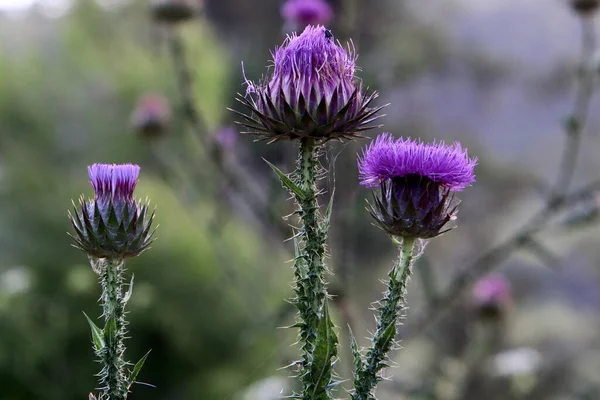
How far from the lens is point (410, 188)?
121 cm

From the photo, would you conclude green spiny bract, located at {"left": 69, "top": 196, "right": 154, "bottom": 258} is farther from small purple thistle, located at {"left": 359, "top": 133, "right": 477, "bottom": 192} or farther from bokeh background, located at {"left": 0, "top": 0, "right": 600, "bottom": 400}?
bokeh background, located at {"left": 0, "top": 0, "right": 600, "bottom": 400}

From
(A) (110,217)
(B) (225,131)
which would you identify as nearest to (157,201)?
(B) (225,131)

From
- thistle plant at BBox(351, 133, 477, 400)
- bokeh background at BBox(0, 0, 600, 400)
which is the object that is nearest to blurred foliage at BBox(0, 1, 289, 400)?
bokeh background at BBox(0, 0, 600, 400)

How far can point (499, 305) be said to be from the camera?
125 inches

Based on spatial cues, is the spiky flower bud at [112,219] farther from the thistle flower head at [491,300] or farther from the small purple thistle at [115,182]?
the thistle flower head at [491,300]

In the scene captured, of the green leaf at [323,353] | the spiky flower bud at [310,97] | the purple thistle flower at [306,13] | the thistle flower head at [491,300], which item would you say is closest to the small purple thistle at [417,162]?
the spiky flower bud at [310,97]

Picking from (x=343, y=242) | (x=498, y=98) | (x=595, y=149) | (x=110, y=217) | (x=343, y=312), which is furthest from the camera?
(x=498, y=98)

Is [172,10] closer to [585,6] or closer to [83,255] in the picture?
[585,6]

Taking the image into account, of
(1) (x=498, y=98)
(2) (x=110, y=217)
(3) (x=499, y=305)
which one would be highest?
(1) (x=498, y=98)

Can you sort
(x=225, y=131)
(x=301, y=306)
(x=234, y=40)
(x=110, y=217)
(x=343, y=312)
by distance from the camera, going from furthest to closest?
(x=234, y=40)
(x=225, y=131)
(x=343, y=312)
(x=110, y=217)
(x=301, y=306)

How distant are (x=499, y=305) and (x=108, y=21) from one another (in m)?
5.95

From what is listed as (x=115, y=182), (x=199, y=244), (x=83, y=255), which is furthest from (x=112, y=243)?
(x=199, y=244)

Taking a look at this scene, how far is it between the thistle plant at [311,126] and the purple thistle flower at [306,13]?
6.08 ft

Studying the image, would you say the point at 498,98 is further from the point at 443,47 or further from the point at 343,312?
the point at 343,312
